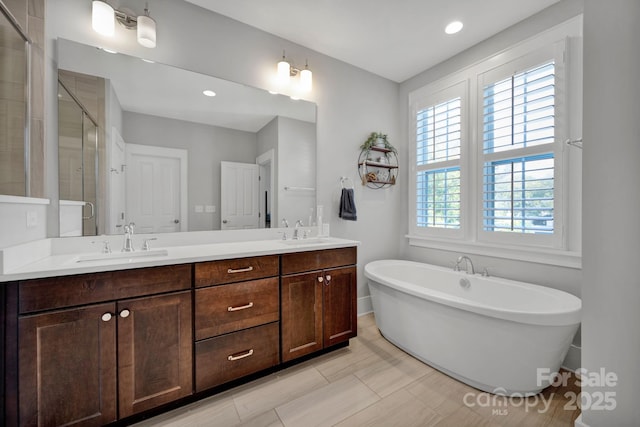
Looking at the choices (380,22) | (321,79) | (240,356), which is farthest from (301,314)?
(380,22)

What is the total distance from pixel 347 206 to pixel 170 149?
1660mm

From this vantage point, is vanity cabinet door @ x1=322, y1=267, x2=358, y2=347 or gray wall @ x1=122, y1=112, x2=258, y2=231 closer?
gray wall @ x1=122, y1=112, x2=258, y2=231

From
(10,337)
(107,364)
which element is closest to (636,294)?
(107,364)

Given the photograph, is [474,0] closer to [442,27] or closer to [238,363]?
[442,27]

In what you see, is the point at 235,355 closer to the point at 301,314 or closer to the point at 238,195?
the point at 301,314

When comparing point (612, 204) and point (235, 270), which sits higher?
point (612, 204)

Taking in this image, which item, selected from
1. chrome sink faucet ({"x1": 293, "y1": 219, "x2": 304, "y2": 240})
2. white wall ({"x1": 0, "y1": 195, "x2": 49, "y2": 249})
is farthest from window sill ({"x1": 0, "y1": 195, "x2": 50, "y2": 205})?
chrome sink faucet ({"x1": 293, "y1": 219, "x2": 304, "y2": 240})

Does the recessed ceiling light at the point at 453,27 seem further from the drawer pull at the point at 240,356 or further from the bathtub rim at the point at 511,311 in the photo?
the drawer pull at the point at 240,356

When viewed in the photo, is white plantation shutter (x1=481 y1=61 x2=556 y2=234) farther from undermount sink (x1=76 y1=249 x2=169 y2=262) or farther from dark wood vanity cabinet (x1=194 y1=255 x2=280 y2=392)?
undermount sink (x1=76 y1=249 x2=169 y2=262)

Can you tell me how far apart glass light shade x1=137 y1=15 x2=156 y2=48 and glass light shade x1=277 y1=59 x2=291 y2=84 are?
3.19ft

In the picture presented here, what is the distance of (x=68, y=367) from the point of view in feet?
4.00

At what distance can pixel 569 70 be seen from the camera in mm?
1921

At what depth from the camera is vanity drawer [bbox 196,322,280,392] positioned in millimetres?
1551

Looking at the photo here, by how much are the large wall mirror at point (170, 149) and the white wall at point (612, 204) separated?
197 centimetres
